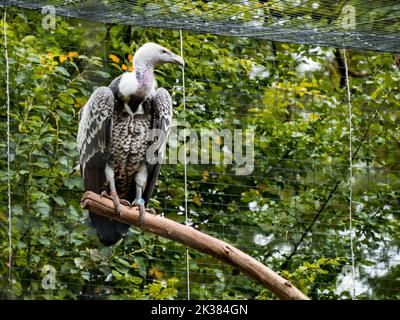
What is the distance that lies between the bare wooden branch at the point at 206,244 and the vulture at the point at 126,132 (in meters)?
0.26

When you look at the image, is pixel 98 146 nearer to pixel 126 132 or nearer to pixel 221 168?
pixel 126 132

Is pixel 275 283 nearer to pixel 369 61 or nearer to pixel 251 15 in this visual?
pixel 251 15

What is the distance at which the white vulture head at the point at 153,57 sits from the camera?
171 inches

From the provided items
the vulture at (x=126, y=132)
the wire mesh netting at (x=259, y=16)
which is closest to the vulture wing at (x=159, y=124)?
the vulture at (x=126, y=132)

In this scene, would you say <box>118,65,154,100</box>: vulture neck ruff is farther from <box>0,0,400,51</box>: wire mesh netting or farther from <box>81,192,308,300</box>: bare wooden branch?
<box>81,192,308,300</box>: bare wooden branch

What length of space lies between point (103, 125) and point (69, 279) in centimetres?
151

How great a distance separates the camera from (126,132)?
4297mm

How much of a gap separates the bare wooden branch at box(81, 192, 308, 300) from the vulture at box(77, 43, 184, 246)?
0.26m

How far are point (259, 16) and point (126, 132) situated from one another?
0.90 m

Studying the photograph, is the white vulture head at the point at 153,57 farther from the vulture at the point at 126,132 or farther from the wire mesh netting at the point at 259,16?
the wire mesh netting at the point at 259,16

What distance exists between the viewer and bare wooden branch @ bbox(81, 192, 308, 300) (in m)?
3.45

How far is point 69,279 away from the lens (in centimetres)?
546

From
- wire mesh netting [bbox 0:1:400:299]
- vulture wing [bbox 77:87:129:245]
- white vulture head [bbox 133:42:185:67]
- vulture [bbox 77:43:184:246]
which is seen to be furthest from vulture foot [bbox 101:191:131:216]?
wire mesh netting [bbox 0:1:400:299]
